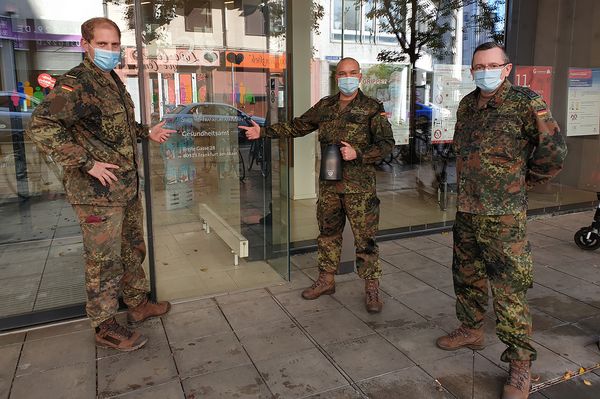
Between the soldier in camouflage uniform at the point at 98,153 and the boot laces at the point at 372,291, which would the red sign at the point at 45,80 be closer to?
the soldier in camouflage uniform at the point at 98,153

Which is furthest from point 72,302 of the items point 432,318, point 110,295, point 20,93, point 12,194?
point 432,318

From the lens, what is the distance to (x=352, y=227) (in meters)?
3.71

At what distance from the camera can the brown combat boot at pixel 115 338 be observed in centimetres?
307

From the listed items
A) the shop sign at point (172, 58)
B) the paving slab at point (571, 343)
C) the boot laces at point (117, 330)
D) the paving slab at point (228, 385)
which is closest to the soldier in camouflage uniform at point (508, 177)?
the paving slab at point (571, 343)

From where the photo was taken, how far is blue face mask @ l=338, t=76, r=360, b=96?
352 cm

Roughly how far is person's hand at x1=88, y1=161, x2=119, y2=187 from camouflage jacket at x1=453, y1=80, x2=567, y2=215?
203 cm

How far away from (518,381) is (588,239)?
10.3 ft

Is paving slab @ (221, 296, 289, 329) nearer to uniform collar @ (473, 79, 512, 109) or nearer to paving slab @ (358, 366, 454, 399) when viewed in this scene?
paving slab @ (358, 366, 454, 399)

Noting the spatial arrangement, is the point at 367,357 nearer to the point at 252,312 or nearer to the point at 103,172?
the point at 252,312

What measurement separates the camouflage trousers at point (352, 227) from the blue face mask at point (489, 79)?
1.24 meters

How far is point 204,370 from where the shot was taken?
284 cm

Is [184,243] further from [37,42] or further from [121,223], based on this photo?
[37,42]

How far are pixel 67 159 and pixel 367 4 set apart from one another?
4.36m

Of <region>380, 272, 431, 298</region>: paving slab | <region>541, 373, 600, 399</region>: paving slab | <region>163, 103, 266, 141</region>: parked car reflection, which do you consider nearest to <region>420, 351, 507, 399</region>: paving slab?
<region>541, 373, 600, 399</region>: paving slab
